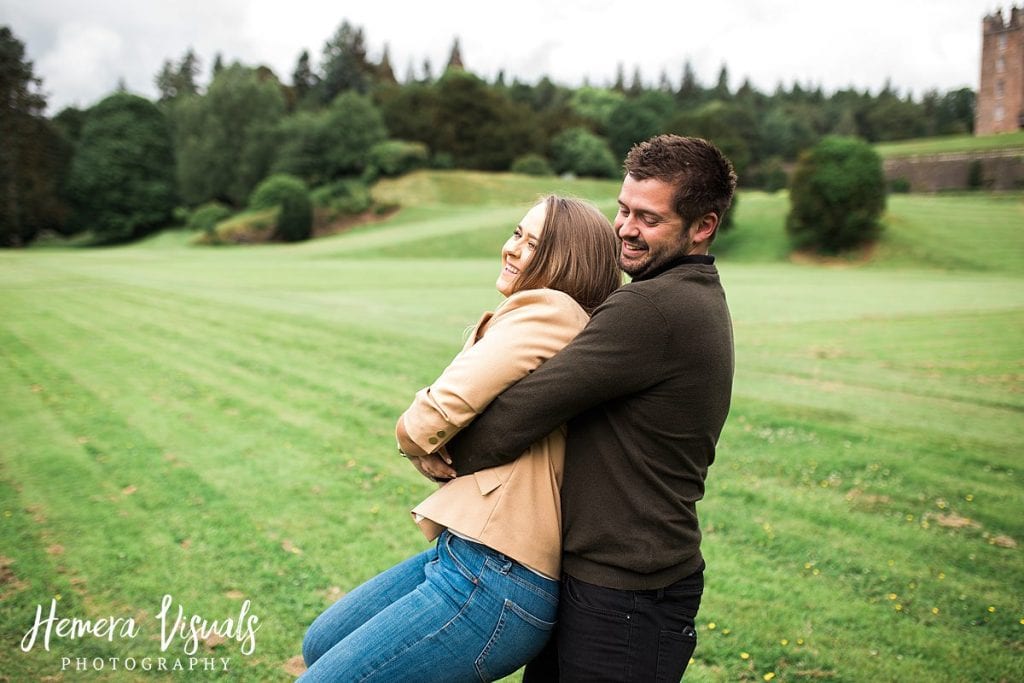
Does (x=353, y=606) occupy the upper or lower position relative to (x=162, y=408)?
upper

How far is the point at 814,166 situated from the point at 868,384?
38.7 m

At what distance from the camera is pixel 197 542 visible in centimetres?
548

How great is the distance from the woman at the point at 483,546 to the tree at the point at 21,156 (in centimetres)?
6854

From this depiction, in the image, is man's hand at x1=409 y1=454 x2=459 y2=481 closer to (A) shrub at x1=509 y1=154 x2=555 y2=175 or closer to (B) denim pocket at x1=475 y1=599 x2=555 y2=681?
(B) denim pocket at x1=475 y1=599 x2=555 y2=681

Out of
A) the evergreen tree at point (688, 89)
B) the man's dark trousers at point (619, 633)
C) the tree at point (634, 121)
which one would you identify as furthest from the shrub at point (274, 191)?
the evergreen tree at point (688, 89)

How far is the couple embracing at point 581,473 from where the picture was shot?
2.06 meters

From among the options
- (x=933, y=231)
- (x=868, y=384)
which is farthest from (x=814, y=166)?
(x=868, y=384)

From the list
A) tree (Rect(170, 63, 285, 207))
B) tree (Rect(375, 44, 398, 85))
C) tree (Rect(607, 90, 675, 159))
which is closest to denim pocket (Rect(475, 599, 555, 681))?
tree (Rect(170, 63, 285, 207))

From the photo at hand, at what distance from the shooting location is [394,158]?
219ft

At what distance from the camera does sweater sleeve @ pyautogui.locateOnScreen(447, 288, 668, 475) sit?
6.49 feet

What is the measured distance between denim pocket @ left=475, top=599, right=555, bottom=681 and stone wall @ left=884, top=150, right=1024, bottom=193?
63491 millimetres

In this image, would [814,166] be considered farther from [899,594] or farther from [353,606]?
[353,606]

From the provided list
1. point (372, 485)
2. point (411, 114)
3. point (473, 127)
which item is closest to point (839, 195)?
point (473, 127)

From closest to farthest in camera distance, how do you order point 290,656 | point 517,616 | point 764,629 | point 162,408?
1. point 517,616
2. point 290,656
3. point 764,629
4. point 162,408
